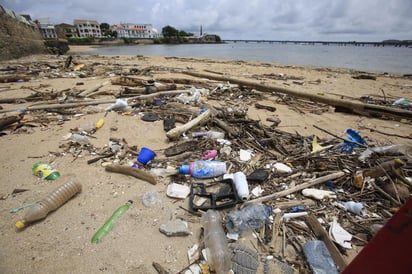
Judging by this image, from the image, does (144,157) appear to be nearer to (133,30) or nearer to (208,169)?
(208,169)

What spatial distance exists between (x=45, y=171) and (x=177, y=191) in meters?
1.95

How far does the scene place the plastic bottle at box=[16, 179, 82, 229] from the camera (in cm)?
195

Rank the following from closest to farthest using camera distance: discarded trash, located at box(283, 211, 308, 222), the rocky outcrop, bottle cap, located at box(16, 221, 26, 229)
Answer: bottle cap, located at box(16, 221, 26, 229)
discarded trash, located at box(283, 211, 308, 222)
the rocky outcrop

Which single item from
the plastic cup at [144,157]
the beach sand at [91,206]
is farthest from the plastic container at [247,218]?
the plastic cup at [144,157]

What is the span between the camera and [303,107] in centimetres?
594

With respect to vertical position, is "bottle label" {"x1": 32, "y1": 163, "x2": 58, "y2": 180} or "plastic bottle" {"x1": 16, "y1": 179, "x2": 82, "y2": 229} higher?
"plastic bottle" {"x1": 16, "y1": 179, "x2": 82, "y2": 229}

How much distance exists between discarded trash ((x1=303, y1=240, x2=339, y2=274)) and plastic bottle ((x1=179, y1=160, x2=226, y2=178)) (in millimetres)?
1400

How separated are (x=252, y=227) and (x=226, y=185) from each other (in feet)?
2.33

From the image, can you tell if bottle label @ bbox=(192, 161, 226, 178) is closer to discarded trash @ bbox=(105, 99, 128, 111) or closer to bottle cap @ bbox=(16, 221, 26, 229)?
bottle cap @ bbox=(16, 221, 26, 229)

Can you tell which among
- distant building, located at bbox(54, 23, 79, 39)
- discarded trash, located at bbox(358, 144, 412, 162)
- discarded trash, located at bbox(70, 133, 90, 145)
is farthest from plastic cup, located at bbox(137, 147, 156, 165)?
distant building, located at bbox(54, 23, 79, 39)

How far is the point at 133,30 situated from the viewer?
362 feet

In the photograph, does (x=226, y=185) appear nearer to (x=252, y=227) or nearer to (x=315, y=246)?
(x=252, y=227)

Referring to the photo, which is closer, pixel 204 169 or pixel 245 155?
pixel 204 169

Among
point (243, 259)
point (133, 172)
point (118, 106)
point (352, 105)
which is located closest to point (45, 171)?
point (133, 172)
